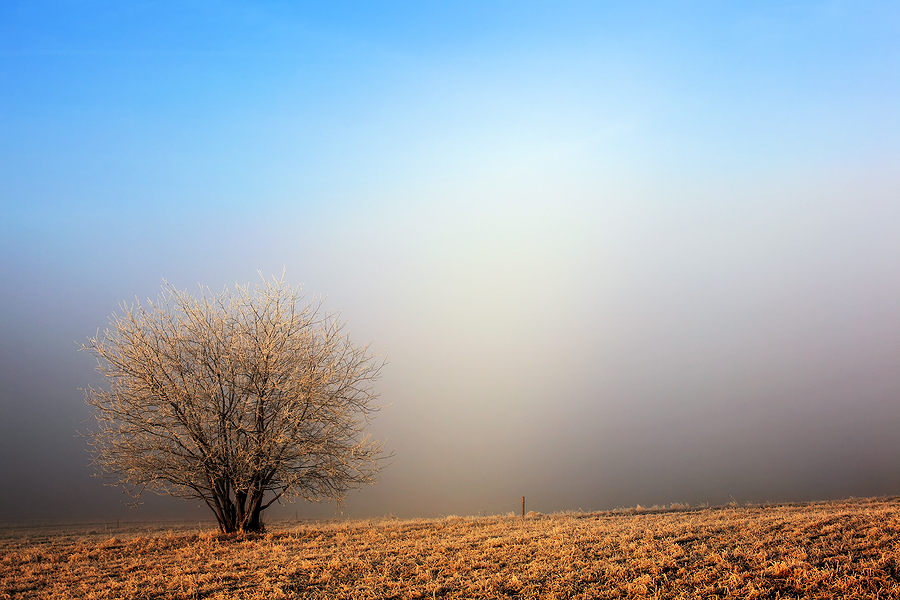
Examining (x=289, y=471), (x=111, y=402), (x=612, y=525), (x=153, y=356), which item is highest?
(x=153, y=356)

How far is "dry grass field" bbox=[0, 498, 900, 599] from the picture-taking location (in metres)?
8.08

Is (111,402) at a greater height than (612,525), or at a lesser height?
greater

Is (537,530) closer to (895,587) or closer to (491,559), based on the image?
(491,559)

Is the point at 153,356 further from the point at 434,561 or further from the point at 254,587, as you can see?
the point at 434,561

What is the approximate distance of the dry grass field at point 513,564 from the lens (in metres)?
8.08

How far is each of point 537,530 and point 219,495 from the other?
9296 mm

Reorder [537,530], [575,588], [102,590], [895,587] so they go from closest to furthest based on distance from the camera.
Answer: [895,587] < [575,588] < [102,590] < [537,530]

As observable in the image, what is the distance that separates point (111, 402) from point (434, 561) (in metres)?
11.2

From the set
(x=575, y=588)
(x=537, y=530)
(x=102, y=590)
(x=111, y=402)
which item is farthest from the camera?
(x=111, y=402)

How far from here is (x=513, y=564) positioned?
398 inches

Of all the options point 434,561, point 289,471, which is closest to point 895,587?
point 434,561

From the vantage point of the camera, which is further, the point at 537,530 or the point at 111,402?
the point at 111,402

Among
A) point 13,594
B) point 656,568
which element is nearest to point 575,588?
point 656,568

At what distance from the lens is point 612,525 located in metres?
15.2
